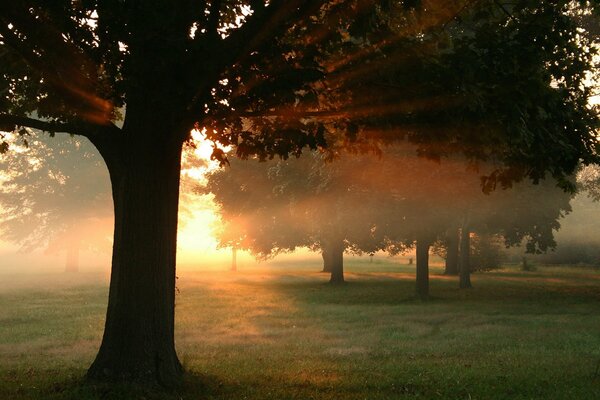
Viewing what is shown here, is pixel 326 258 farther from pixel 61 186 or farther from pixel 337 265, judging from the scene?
pixel 61 186

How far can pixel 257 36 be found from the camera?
7965 mm

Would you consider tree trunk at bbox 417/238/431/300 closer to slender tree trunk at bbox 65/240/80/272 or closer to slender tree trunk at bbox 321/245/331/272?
slender tree trunk at bbox 321/245/331/272

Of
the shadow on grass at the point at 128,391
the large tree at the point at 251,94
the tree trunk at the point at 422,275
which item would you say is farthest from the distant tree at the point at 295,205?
the shadow on grass at the point at 128,391

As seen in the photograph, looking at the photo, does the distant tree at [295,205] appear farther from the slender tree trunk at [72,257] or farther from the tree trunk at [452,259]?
the slender tree trunk at [72,257]

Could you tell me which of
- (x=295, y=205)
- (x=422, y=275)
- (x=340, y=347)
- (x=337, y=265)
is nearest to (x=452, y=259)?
(x=337, y=265)

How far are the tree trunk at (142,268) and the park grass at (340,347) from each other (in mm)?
437

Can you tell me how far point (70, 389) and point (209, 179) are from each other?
1155 inches

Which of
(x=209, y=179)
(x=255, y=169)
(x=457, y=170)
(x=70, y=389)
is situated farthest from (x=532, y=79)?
(x=209, y=179)

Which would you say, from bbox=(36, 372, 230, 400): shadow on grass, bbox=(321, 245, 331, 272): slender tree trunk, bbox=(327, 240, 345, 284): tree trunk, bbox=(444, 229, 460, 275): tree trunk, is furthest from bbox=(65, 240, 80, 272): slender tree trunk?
bbox=(36, 372, 230, 400): shadow on grass

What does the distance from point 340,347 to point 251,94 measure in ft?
23.9

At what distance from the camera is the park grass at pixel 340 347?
29.5 feet

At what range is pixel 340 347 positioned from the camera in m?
14.1

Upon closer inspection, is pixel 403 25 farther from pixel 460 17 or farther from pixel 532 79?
pixel 532 79

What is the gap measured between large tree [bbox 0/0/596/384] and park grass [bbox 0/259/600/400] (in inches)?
60.4
